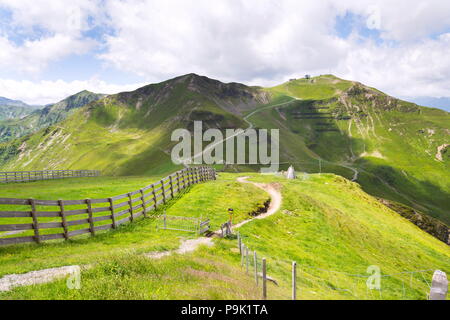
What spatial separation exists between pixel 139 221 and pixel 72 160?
18645 centimetres

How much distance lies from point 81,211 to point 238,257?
927 cm

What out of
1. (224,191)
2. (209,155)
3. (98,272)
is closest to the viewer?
(98,272)

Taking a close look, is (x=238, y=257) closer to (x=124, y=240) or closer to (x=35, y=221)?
(x=124, y=240)

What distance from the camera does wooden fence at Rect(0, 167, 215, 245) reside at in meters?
12.6

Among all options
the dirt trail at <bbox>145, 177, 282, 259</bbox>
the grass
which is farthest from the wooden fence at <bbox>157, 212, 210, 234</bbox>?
the dirt trail at <bbox>145, 177, 282, 259</bbox>

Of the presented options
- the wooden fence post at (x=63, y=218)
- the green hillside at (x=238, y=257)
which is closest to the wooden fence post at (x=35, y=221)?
the green hillside at (x=238, y=257)

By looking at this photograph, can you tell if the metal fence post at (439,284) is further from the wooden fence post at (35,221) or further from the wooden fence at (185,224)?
the wooden fence post at (35,221)

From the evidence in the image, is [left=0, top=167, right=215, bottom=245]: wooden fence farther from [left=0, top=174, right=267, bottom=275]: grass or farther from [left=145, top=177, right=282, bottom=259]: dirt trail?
[left=145, top=177, right=282, bottom=259]: dirt trail

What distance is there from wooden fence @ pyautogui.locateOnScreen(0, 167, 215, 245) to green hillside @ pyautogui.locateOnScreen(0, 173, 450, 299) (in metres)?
0.66

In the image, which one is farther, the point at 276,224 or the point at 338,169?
the point at 338,169

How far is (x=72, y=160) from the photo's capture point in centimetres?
18000
